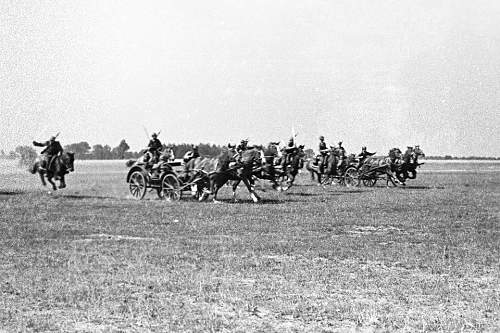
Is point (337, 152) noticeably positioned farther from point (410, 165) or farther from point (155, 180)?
point (155, 180)

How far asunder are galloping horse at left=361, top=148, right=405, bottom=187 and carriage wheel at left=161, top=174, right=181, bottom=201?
14.3 m

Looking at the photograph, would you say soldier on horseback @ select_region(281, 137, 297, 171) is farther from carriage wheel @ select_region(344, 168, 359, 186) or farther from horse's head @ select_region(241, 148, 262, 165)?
horse's head @ select_region(241, 148, 262, 165)

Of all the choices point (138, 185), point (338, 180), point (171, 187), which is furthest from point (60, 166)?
point (338, 180)

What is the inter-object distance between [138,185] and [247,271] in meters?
15.2

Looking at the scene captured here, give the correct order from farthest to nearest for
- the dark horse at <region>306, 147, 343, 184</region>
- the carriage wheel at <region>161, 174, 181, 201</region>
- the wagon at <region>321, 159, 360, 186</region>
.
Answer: the wagon at <region>321, 159, 360, 186</region> → the dark horse at <region>306, 147, 343, 184</region> → the carriage wheel at <region>161, 174, 181, 201</region>

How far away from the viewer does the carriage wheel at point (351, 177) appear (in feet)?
114

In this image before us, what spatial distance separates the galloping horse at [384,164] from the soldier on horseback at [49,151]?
16851mm

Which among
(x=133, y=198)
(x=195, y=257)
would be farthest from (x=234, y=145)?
(x=195, y=257)

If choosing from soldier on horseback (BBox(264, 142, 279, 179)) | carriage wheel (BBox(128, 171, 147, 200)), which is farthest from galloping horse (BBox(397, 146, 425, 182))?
carriage wheel (BBox(128, 171, 147, 200))

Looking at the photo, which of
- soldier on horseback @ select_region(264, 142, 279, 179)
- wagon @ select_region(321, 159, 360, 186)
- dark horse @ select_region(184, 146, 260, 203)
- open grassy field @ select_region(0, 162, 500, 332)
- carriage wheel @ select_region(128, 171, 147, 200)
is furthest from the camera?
wagon @ select_region(321, 159, 360, 186)

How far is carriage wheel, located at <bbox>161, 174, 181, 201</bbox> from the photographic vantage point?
23.0 meters

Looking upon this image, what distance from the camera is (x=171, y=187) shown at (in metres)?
23.0

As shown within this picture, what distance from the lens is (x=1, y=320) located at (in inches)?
260

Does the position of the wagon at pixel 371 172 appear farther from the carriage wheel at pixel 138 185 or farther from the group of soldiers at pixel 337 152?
the carriage wheel at pixel 138 185
